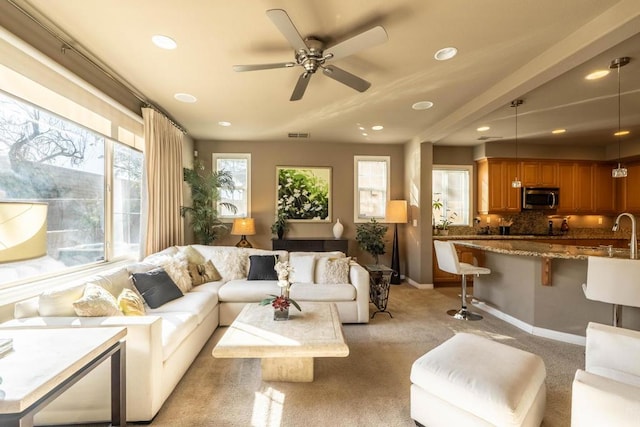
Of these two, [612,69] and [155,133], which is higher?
[612,69]

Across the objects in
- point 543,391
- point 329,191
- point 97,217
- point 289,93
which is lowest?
point 543,391

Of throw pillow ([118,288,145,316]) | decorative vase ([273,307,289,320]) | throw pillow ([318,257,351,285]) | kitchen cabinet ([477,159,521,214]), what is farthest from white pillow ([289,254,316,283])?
kitchen cabinet ([477,159,521,214])

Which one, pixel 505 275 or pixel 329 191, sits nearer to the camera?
pixel 505 275

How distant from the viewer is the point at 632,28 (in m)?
1.95

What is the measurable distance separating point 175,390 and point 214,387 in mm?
279

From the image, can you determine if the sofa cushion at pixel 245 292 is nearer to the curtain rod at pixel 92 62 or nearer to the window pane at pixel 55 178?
the window pane at pixel 55 178

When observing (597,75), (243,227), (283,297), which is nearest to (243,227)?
(243,227)

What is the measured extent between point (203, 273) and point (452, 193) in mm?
5000

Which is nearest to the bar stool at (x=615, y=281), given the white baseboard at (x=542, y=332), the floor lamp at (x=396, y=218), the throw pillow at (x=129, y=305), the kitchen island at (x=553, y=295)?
the kitchen island at (x=553, y=295)

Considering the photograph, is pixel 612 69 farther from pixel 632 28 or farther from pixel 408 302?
pixel 408 302

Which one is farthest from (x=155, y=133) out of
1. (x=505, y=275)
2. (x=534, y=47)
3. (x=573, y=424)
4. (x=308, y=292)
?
(x=505, y=275)

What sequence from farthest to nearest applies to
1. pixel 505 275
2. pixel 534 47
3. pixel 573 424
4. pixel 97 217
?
pixel 505 275
pixel 97 217
pixel 534 47
pixel 573 424

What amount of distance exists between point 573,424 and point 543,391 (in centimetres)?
62

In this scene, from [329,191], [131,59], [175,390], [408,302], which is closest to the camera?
[175,390]
